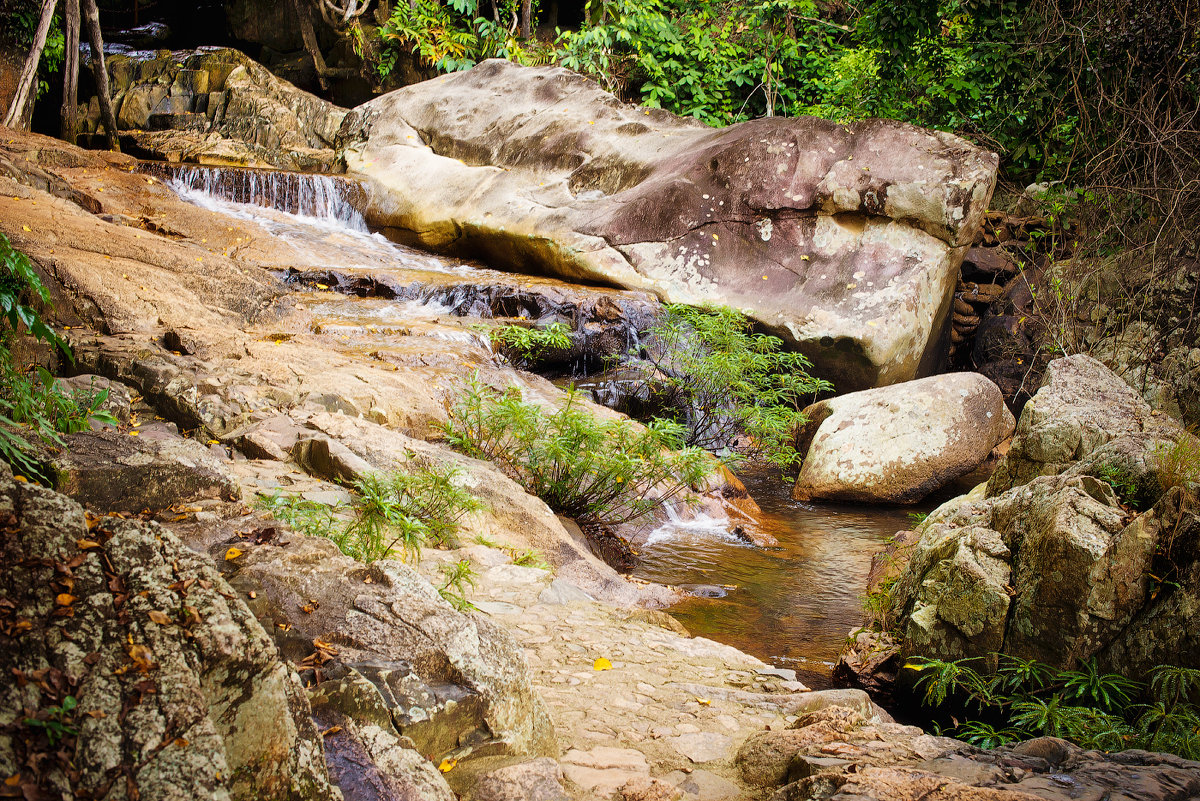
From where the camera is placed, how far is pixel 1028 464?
4.95 m

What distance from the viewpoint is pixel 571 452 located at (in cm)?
504

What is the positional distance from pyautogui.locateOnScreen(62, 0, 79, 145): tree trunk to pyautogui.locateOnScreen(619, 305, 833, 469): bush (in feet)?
35.2

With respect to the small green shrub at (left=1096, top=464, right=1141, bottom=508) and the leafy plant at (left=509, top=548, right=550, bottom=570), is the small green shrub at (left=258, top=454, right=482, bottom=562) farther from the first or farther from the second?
the small green shrub at (left=1096, top=464, right=1141, bottom=508)

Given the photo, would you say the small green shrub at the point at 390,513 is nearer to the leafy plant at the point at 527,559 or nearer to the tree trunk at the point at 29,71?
the leafy plant at the point at 527,559

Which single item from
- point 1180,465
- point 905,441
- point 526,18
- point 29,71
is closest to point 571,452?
point 1180,465

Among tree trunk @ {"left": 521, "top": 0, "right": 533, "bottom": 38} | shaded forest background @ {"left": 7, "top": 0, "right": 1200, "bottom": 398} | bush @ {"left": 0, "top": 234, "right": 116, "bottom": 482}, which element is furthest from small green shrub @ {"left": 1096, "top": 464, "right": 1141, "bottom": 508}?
tree trunk @ {"left": 521, "top": 0, "right": 533, "bottom": 38}

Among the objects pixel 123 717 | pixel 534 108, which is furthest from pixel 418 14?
pixel 123 717

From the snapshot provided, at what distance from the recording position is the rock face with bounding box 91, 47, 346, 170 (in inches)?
563

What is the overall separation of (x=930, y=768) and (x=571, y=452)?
10.7 feet

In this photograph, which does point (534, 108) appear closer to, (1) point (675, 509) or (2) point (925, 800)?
(1) point (675, 509)

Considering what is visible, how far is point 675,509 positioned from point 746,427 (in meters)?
1.55

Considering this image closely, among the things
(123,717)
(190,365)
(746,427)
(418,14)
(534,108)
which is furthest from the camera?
(418,14)

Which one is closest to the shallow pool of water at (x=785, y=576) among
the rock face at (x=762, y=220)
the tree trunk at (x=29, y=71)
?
the rock face at (x=762, y=220)

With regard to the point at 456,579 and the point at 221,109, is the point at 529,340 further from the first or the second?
the point at 221,109
